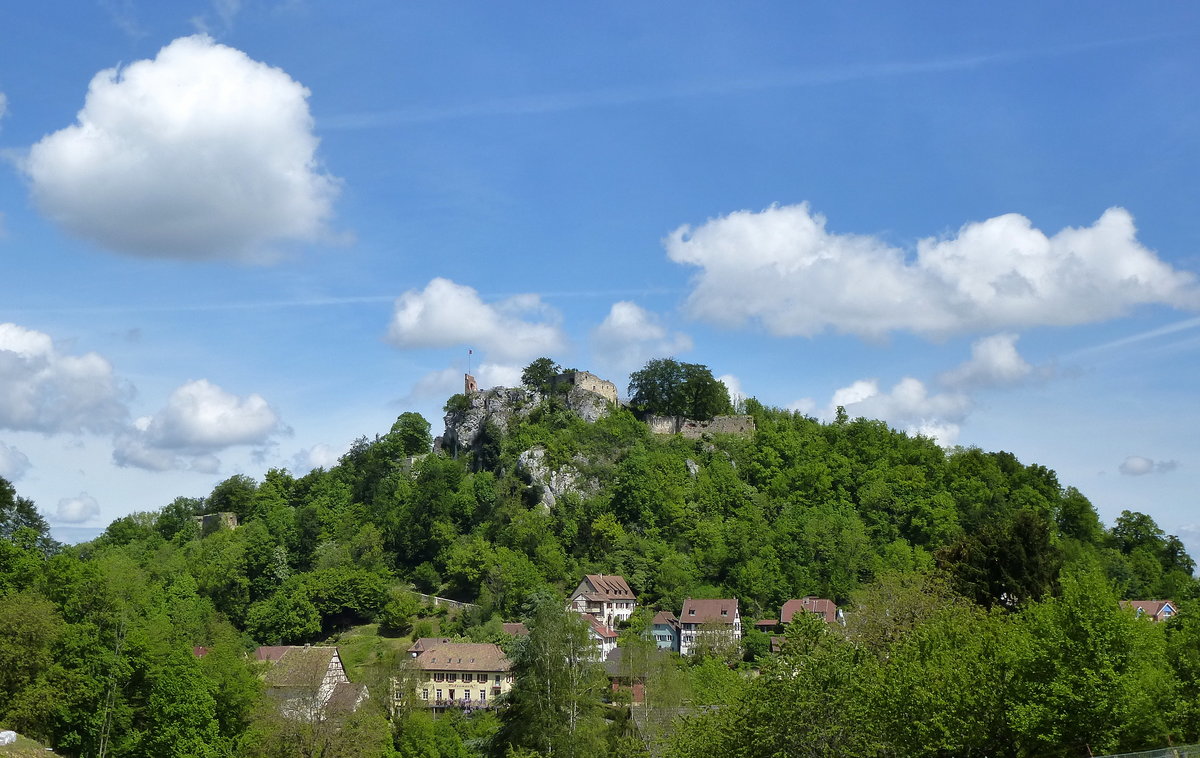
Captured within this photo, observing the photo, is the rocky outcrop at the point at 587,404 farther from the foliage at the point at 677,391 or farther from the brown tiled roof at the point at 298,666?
the brown tiled roof at the point at 298,666

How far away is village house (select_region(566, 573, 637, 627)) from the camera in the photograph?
8788 centimetres

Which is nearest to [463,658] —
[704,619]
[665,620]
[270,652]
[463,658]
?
[463,658]

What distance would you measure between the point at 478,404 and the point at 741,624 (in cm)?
4106

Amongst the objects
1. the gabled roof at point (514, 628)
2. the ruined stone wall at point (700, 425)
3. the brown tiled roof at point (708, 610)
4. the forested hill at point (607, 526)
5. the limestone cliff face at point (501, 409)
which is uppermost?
the limestone cliff face at point (501, 409)

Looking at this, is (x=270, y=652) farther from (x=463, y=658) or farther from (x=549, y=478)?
(x=549, y=478)

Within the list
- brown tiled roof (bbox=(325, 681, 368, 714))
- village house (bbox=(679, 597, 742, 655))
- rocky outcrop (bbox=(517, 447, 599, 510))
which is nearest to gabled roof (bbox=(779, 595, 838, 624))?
village house (bbox=(679, 597, 742, 655))

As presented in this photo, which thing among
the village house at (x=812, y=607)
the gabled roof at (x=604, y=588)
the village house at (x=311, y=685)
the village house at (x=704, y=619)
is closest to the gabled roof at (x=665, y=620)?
the village house at (x=704, y=619)

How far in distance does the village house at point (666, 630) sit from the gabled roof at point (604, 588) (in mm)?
4043

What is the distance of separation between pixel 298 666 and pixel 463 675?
527 inches

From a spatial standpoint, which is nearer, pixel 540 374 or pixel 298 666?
pixel 298 666

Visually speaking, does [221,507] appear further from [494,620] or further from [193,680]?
[193,680]

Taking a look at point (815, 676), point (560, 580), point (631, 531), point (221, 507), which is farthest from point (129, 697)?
point (221, 507)

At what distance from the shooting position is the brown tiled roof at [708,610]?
3314 inches

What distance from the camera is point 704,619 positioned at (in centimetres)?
8406
